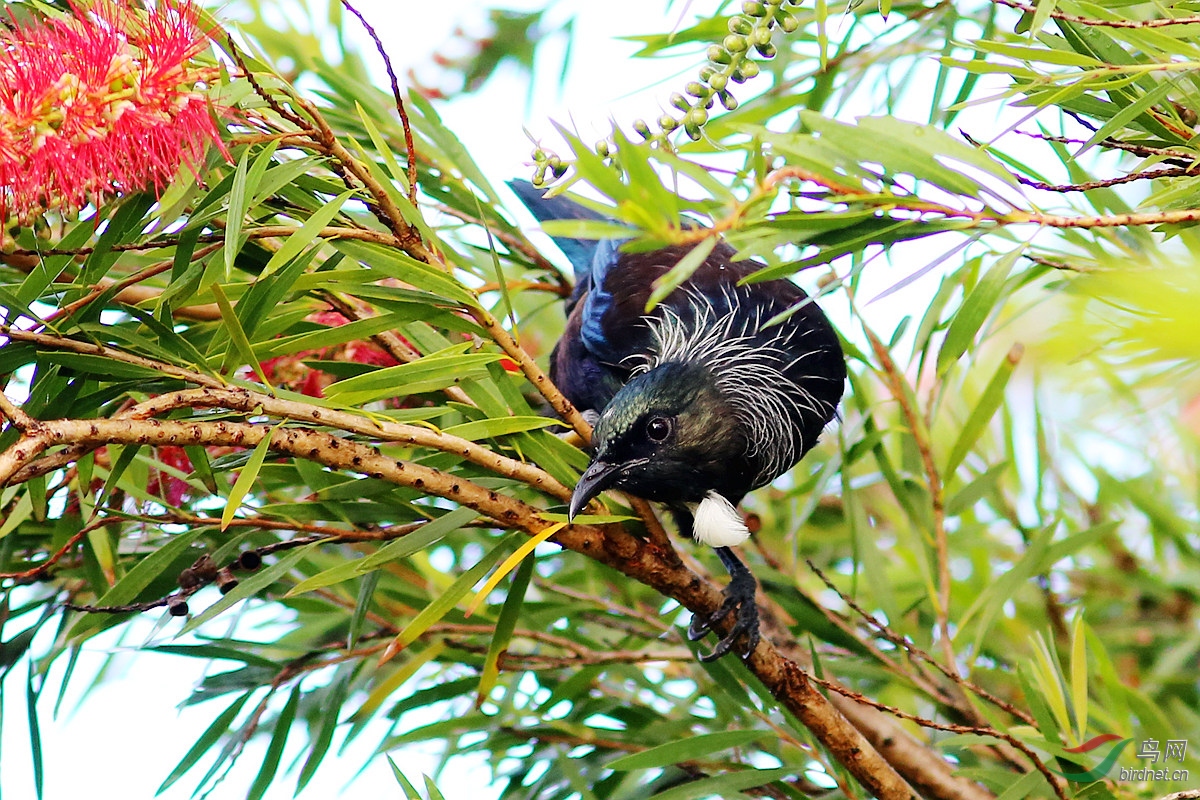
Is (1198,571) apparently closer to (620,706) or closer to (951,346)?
(620,706)

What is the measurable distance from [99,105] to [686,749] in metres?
1.08

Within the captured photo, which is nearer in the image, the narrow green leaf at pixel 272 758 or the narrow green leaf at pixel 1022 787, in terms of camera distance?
the narrow green leaf at pixel 1022 787

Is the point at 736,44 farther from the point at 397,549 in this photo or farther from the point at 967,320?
the point at 397,549

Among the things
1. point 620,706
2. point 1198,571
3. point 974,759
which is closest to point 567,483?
point 620,706

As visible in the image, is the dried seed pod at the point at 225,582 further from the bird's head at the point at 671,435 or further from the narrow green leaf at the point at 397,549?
the bird's head at the point at 671,435

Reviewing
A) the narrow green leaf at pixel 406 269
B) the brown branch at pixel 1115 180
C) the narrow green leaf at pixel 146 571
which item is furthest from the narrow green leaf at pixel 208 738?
the brown branch at pixel 1115 180

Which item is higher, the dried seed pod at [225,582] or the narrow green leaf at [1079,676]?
the dried seed pod at [225,582]

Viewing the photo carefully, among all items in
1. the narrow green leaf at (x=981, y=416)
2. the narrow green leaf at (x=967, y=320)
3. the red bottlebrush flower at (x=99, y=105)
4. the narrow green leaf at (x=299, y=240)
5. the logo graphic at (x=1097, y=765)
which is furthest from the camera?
the narrow green leaf at (x=981, y=416)

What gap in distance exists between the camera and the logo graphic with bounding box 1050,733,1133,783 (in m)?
1.50

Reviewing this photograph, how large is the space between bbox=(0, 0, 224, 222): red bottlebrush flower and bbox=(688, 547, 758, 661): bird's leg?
88 cm

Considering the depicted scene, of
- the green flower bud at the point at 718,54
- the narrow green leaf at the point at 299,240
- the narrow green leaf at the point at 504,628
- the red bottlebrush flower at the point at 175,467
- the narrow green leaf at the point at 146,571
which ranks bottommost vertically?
the narrow green leaf at the point at 504,628

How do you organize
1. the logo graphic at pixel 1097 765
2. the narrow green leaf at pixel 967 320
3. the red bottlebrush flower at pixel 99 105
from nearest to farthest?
the red bottlebrush flower at pixel 99 105 < the narrow green leaf at pixel 967 320 < the logo graphic at pixel 1097 765

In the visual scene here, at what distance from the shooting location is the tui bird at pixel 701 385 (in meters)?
1.87

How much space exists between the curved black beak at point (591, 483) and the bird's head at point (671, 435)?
0.10ft
